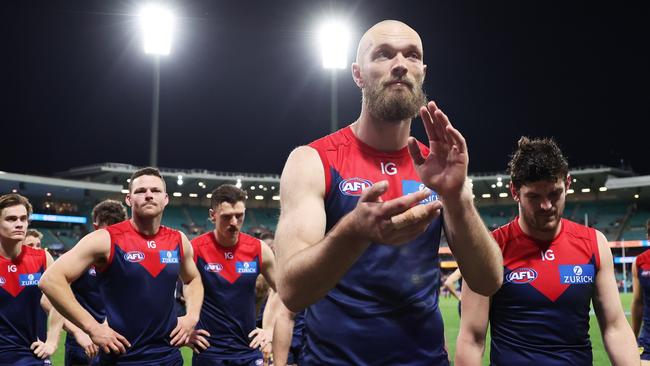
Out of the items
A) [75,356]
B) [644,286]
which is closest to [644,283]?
[644,286]

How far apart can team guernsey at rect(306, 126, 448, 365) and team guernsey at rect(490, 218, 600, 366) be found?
1.20 meters

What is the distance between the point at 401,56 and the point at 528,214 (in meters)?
1.73

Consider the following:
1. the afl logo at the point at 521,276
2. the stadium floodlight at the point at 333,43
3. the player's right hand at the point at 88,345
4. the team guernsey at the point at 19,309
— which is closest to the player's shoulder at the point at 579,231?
the afl logo at the point at 521,276

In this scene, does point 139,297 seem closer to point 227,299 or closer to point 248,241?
point 227,299

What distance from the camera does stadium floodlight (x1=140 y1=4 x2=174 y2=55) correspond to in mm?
26953

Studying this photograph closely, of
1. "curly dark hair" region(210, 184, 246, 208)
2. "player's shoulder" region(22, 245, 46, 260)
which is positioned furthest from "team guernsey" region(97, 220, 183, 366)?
"player's shoulder" region(22, 245, 46, 260)

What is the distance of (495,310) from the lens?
4.09 meters

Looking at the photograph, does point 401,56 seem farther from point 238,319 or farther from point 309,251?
point 238,319

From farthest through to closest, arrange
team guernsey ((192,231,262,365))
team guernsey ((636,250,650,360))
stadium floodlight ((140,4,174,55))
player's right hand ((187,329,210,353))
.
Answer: stadium floodlight ((140,4,174,55)) < team guernsey ((636,250,650,360)) < team guernsey ((192,231,262,365)) < player's right hand ((187,329,210,353))

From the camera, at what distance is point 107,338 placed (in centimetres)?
502

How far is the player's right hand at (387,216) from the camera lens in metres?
1.97

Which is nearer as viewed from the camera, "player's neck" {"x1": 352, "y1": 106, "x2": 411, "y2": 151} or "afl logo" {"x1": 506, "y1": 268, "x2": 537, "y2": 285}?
"player's neck" {"x1": 352, "y1": 106, "x2": 411, "y2": 151}

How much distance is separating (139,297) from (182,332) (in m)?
0.50

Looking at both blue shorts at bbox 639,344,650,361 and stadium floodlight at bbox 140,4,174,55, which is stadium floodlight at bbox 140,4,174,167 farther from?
blue shorts at bbox 639,344,650,361
